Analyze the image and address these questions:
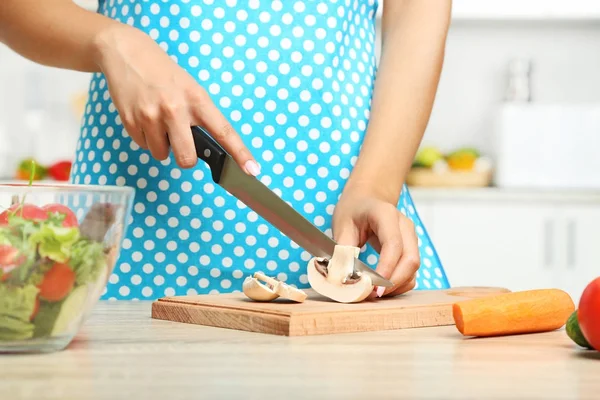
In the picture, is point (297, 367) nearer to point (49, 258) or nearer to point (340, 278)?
point (49, 258)

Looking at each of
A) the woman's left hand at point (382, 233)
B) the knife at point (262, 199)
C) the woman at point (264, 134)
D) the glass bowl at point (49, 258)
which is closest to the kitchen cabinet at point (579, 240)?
the woman at point (264, 134)

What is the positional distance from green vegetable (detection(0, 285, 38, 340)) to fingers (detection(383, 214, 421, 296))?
44cm

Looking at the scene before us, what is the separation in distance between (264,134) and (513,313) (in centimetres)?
53

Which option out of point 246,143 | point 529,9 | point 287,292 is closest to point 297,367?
point 287,292

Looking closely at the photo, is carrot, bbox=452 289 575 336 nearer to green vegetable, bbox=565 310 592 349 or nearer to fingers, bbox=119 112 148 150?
green vegetable, bbox=565 310 592 349

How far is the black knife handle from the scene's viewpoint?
929 millimetres

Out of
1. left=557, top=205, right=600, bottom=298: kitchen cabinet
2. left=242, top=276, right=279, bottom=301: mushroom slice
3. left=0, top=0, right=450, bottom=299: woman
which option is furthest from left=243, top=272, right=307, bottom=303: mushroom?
left=557, top=205, right=600, bottom=298: kitchen cabinet

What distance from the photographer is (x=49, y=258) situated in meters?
0.63

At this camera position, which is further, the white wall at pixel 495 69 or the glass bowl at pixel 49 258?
the white wall at pixel 495 69

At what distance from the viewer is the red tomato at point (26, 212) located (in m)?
0.63

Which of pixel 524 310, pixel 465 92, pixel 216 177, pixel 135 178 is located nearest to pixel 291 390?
pixel 524 310

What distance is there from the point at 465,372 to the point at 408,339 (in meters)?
0.18

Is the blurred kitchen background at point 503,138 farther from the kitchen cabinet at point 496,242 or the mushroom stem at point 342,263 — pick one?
the mushroom stem at point 342,263

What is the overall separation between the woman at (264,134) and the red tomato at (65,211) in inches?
20.8
